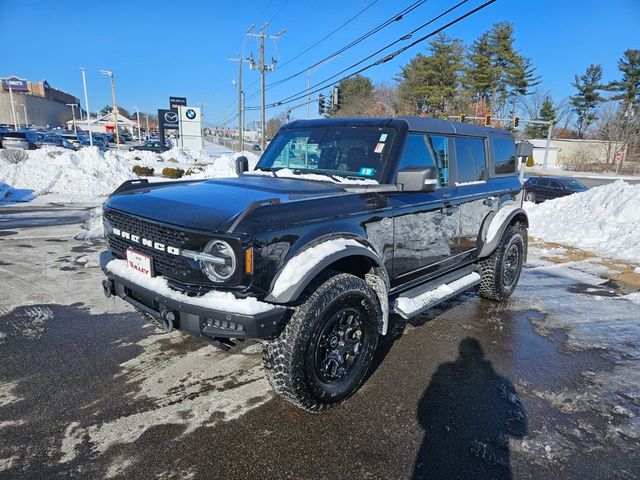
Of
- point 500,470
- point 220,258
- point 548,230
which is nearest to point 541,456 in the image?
point 500,470

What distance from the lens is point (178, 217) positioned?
108 inches

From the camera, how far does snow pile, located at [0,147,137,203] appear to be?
50.2 ft

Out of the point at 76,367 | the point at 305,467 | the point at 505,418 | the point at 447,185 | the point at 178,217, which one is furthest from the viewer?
the point at 447,185

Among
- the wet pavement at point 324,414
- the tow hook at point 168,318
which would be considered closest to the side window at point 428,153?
the wet pavement at point 324,414

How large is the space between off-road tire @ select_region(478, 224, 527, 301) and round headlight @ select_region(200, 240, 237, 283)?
3.78 meters

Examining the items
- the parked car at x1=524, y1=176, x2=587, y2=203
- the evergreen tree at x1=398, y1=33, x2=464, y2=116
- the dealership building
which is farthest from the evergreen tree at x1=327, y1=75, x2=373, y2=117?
the dealership building

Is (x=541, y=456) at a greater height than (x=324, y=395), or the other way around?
(x=324, y=395)

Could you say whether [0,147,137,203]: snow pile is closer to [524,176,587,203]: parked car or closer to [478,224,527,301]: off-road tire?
[478,224,527,301]: off-road tire

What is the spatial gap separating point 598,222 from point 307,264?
9.78 meters

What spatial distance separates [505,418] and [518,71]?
61853mm

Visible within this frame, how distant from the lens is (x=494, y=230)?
5086 mm

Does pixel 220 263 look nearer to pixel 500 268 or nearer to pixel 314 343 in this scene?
pixel 314 343

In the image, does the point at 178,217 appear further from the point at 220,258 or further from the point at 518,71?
the point at 518,71

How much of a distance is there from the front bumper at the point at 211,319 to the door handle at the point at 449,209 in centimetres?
226
